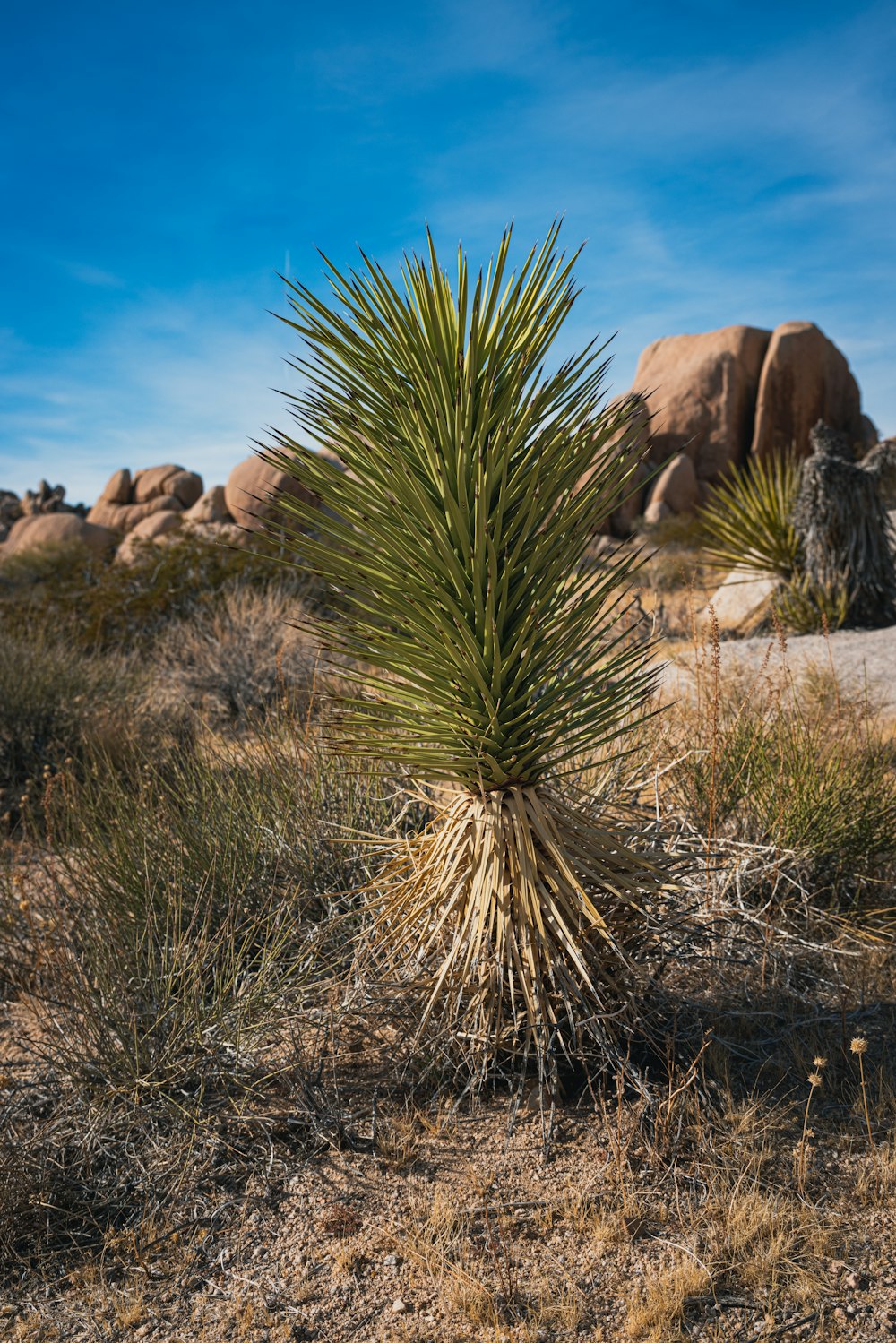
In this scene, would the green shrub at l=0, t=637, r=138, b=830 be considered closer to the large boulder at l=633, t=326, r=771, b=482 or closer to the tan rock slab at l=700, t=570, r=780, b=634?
the tan rock slab at l=700, t=570, r=780, b=634

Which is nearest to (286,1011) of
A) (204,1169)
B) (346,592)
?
(204,1169)

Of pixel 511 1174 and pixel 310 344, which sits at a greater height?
pixel 310 344

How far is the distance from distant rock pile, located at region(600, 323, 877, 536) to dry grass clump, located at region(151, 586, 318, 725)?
628 inches

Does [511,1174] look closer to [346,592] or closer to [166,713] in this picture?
[346,592]

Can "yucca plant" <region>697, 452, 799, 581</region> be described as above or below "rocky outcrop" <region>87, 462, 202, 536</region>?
below

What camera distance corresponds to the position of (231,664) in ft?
29.3

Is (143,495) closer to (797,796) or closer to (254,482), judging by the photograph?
(254,482)

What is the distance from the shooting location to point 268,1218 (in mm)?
2619

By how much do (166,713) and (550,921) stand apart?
226 inches

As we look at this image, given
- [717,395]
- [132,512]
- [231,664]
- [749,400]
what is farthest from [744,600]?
[132,512]

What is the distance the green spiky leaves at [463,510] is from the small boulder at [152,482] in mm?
34035

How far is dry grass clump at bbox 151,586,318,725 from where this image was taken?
851 centimetres

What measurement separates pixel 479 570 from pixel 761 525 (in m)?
8.20

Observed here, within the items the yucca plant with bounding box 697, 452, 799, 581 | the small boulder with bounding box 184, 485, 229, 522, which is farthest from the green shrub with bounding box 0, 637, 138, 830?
the small boulder with bounding box 184, 485, 229, 522
